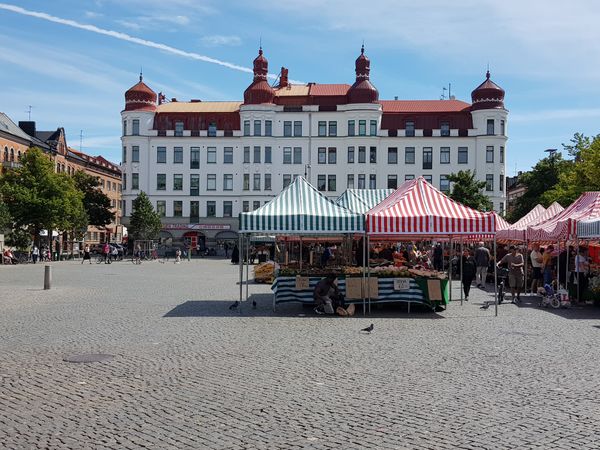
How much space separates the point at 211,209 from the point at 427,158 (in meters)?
25.4

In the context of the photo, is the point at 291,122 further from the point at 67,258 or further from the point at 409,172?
the point at 67,258

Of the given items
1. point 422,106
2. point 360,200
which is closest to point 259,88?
point 422,106

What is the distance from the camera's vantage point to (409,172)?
7669 centimetres

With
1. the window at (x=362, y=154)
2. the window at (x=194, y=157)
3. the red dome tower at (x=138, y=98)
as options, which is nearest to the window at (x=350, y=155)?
the window at (x=362, y=154)

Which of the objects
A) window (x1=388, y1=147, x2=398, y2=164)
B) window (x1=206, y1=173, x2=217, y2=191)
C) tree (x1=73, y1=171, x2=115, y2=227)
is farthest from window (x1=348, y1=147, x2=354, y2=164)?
tree (x1=73, y1=171, x2=115, y2=227)

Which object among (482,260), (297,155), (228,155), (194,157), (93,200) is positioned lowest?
(482,260)

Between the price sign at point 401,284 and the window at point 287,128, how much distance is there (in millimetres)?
60164

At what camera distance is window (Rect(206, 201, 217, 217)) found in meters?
78.1

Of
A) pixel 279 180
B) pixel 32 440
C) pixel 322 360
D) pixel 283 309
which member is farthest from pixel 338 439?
pixel 279 180

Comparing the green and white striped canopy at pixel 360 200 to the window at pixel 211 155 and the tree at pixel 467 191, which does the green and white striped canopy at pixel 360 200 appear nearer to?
the tree at pixel 467 191

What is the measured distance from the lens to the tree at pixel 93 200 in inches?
3280

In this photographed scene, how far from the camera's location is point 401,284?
1789 cm

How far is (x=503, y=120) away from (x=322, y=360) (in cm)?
7003

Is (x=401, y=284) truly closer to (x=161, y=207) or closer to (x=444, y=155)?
(x=444, y=155)
